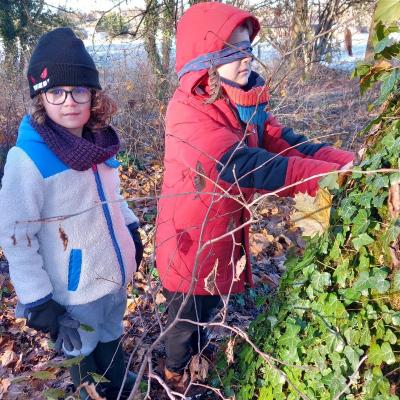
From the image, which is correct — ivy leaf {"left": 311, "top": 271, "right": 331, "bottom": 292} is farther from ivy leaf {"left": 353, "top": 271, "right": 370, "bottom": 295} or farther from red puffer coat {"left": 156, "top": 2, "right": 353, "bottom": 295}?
red puffer coat {"left": 156, "top": 2, "right": 353, "bottom": 295}

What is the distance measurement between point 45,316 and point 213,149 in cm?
108

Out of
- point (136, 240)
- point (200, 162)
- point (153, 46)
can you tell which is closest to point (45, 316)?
point (136, 240)

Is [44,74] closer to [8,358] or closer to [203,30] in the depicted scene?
[203,30]

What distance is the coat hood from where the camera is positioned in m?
2.05

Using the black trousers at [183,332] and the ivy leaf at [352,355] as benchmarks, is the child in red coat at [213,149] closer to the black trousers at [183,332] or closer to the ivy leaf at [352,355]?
the black trousers at [183,332]

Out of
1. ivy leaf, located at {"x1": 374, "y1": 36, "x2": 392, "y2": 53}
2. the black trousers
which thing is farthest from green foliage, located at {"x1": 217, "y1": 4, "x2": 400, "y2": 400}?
the black trousers

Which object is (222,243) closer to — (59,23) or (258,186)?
(258,186)

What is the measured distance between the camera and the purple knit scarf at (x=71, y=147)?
1931 mm

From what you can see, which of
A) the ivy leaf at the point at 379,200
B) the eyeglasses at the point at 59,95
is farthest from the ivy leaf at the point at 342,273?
the eyeglasses at the point at 59,95

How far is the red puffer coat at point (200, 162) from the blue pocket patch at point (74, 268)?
433 mm

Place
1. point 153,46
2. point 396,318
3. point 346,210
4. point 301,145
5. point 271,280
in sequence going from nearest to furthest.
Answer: point 396,318, point 346,210, point 301,145, point 271,280, point 153,46

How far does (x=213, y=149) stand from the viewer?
1973mm

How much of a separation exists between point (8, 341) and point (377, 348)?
2.85 m

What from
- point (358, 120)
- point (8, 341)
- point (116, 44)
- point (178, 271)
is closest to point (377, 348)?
point (178, 271)
